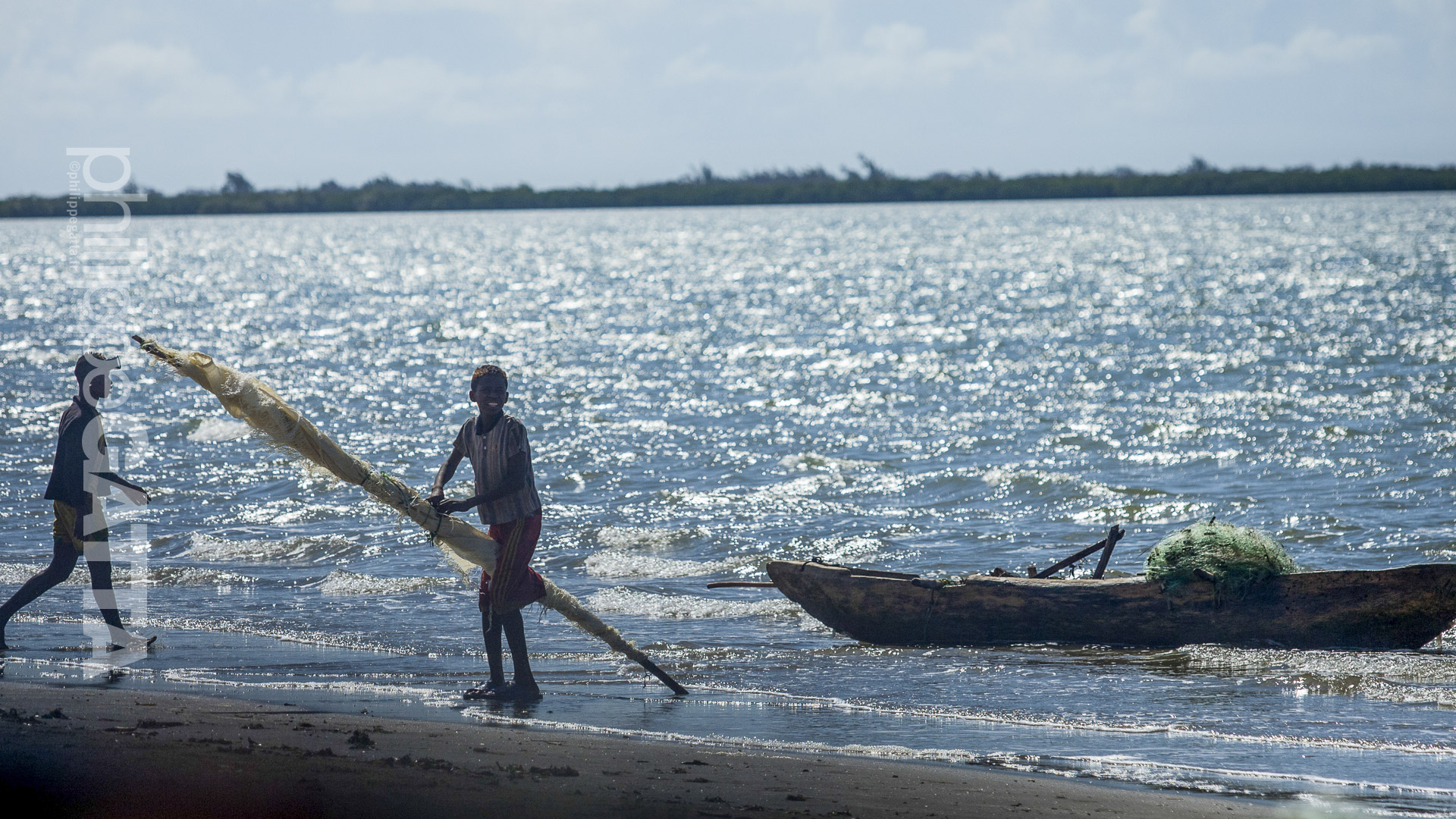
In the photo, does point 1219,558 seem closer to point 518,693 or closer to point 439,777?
point 518,693

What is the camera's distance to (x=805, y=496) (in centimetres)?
1539

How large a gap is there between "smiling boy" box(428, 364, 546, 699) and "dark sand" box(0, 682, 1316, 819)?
84 centimetres

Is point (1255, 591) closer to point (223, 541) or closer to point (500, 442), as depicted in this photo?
point (500, 442)

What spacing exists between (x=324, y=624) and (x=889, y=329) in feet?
93.0

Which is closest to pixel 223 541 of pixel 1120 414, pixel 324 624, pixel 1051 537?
pixel 324 624

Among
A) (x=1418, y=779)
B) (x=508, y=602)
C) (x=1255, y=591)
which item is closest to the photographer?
(x=1418, y=779)

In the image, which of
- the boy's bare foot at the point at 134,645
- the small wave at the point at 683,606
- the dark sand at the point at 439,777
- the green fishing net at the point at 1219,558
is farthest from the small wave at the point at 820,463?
the dark sand at the point at 439,777

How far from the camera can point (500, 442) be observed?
23.2 feet

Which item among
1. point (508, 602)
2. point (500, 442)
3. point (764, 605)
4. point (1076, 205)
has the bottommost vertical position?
point (764, 605)

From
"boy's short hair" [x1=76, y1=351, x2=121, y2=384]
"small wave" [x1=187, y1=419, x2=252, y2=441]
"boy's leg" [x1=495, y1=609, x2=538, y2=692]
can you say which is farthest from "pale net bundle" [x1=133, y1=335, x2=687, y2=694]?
"small wave" [x1=187, y1=419, x2=252, y2=441]

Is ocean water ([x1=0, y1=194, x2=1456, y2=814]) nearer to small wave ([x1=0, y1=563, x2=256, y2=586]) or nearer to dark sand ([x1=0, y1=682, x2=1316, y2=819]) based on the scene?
small wave ([x1=0, y1=563, x2=256, y2=586])

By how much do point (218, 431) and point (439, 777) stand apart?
48.3ft

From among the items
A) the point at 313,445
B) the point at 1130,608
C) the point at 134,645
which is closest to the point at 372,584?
the point at 134,645

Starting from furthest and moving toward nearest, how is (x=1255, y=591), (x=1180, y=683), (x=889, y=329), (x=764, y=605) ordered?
(x=889, y=329) < (x=764, y=605) < (x=1255, y=591) < (x=1180, y=683)
